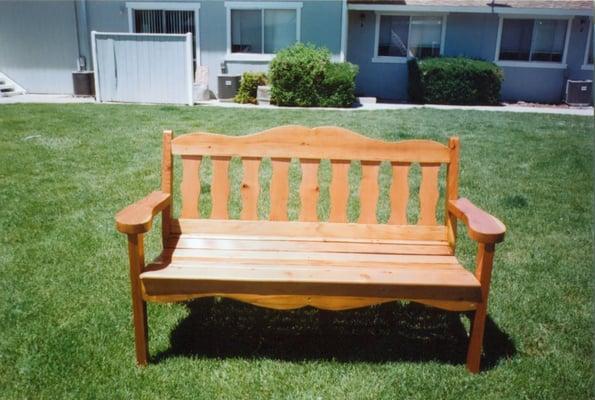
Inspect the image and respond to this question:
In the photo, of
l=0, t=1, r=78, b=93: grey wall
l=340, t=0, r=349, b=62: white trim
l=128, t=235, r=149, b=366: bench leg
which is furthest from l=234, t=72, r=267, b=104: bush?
l=128, t=235, r=149, b=366: bench leg

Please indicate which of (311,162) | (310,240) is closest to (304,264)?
(310,240)

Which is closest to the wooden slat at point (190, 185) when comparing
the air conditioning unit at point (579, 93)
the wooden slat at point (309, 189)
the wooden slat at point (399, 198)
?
the wooden slat at point (309, 189)

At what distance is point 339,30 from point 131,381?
46.3 feet

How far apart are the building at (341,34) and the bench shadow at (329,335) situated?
42.7 ft

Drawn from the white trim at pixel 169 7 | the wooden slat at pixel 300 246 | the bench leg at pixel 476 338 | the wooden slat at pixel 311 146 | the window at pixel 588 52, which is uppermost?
the white trim at pixel 169 7

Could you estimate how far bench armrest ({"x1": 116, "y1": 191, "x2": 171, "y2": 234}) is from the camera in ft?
8.21

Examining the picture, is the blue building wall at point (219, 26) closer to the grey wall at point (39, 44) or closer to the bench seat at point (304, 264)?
the grey wall at point (39, 44)

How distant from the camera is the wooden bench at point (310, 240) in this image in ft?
8.38

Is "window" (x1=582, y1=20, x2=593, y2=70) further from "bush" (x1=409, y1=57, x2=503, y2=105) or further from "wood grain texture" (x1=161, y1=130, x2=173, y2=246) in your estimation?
"wood grain texture" (x1=161, y1=130, x2=173, y2=246)

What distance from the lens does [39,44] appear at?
16562 mm

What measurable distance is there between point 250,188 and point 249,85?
11.9 meters

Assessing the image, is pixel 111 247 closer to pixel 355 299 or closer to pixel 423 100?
pixel 355 299

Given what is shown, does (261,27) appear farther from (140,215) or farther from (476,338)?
(476,338)

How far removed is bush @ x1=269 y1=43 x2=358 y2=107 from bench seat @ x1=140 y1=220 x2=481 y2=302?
10.8 metres
